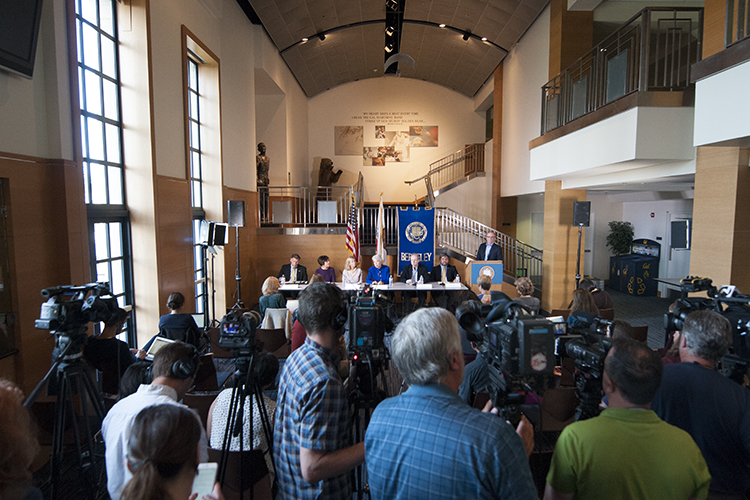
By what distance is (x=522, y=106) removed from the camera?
1047 cm

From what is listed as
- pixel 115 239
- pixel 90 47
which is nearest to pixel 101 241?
pixel 115 239

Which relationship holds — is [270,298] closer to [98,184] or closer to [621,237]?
[98,184]

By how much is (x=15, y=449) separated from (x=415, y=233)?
886 centimetres

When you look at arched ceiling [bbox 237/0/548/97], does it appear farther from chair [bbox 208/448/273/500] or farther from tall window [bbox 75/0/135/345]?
chair [bbox 208/448/273/500]

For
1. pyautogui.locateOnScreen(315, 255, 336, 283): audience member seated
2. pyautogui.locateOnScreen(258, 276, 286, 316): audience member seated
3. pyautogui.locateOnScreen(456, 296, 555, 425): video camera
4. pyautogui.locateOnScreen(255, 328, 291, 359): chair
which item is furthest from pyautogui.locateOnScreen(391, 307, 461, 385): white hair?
pyautogui.locateOnScreen(315, 255, 336, 283): audience member seated

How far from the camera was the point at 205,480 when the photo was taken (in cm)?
145

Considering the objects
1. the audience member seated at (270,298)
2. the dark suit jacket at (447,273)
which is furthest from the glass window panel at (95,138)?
the dark suit jacket at (447,273)

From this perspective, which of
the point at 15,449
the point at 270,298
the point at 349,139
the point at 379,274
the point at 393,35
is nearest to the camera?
the point at 15,449

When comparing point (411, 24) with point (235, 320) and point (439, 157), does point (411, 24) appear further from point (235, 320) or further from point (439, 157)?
point (235, 320)

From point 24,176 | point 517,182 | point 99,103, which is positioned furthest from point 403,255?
point 24,176

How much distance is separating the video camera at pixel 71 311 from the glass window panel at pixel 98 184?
2.74 metres

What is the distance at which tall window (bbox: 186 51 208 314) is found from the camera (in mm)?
7352

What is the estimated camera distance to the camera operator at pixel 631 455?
53.0 inches

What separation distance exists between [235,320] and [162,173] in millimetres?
4506
